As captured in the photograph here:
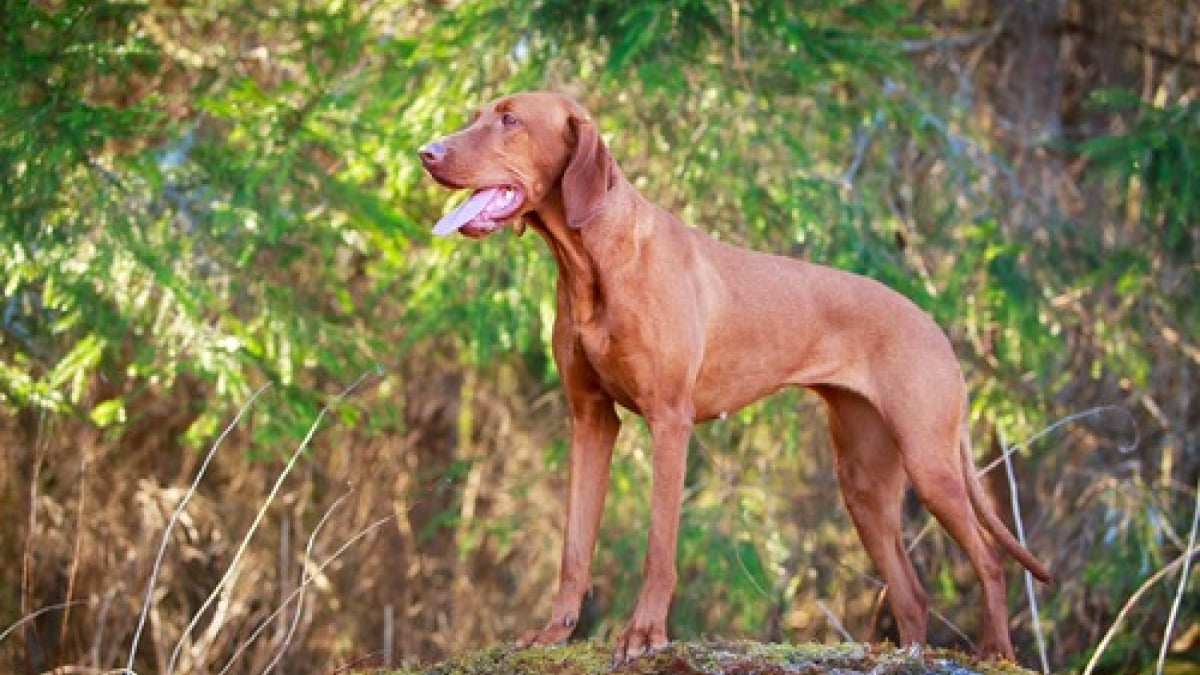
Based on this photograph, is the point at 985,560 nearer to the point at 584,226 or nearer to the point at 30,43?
the point at 584,226

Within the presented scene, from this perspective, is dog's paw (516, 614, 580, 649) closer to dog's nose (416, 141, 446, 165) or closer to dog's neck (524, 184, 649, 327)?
dog's neck (524, 184, 649, 327)

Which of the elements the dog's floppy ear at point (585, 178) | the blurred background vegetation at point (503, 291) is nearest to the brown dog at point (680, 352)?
the dog's floppy ear at point (585, 178)

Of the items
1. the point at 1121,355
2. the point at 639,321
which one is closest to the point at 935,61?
the point at 1121,355

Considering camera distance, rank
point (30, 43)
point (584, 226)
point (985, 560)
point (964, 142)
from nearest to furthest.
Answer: point (584, 226) < point (985, 560) < point (30, 43) < point (964, 142)

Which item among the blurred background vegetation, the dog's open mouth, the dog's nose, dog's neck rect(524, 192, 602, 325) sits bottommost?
the blurred background vegetation

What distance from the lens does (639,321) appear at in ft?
13.7

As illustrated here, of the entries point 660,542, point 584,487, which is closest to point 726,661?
point 660,542

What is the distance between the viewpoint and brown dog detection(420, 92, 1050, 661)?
4082 mm

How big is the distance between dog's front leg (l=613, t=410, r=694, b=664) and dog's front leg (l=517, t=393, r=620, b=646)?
222 millimetres

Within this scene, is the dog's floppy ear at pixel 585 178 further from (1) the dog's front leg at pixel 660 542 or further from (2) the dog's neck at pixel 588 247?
(1) the dog's front leg at pixel 660 542

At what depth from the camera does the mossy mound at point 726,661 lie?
383 cm

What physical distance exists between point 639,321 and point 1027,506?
22.4 ft

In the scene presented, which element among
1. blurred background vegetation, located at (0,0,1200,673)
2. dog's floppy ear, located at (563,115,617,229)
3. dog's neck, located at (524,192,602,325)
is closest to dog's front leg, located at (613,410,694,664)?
dog's neck, located at (524,192,602,325)

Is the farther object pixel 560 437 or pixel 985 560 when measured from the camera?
pixel 560 437
